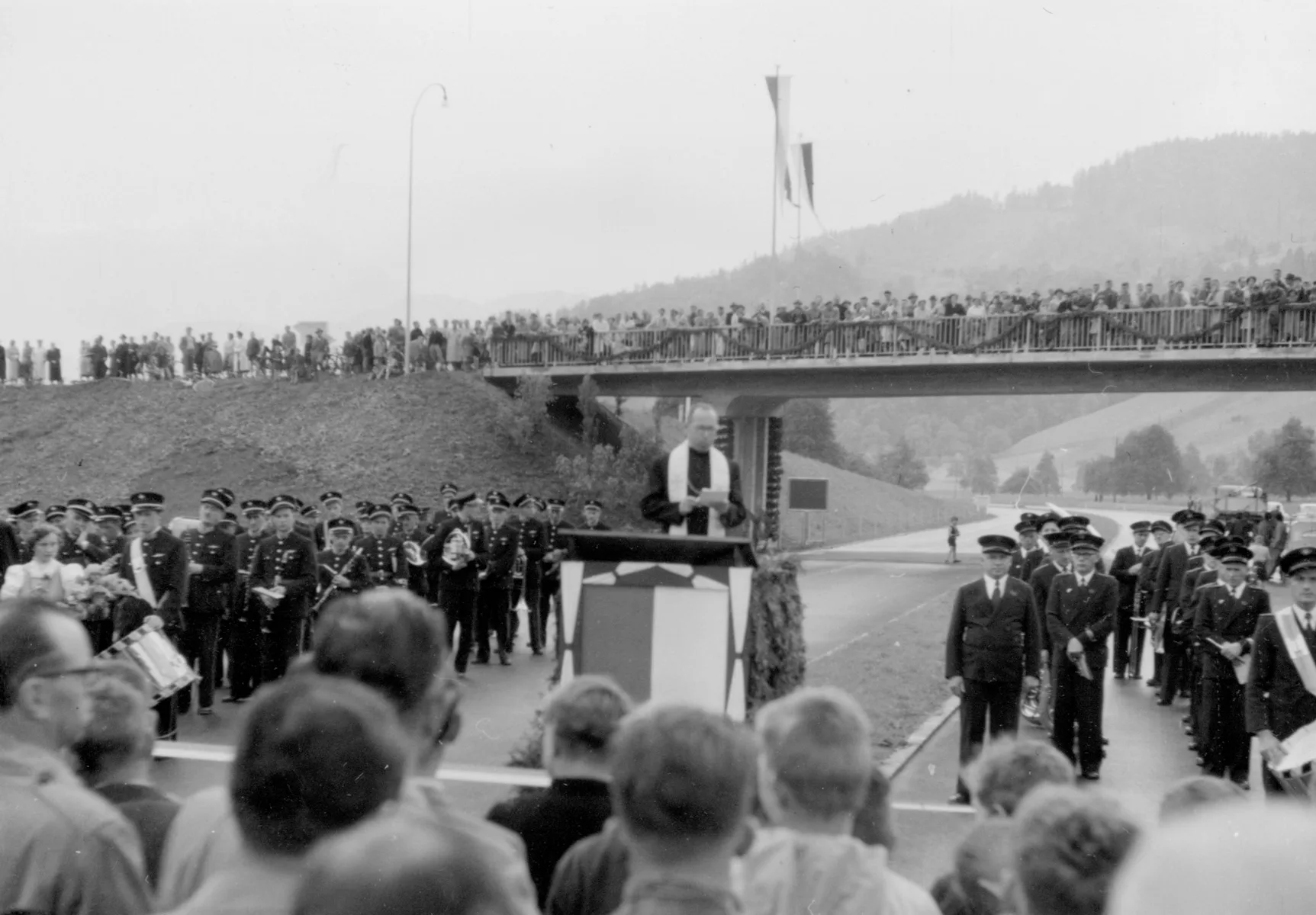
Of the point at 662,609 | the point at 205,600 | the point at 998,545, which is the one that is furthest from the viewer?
the point at 205,600

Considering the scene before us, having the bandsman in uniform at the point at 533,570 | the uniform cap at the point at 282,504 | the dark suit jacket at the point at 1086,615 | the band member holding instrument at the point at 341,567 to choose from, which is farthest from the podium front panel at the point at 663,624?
the bandsman in uniform at the point at 533,570

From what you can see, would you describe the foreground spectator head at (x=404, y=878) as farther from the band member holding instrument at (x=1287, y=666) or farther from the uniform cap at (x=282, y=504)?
the uniform cap at (x=282, y=504)

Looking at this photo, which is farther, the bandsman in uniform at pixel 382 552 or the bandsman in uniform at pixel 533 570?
the bandsman in uniform at pixel 533 570

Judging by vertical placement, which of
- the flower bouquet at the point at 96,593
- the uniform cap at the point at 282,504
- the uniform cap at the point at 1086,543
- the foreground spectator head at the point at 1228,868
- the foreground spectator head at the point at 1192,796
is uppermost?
the foreground spectator head at the point at 1228,868

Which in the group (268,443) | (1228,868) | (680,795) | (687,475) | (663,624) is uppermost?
(1228,868)

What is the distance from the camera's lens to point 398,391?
4469 cm

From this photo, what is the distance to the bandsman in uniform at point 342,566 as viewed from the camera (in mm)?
13922

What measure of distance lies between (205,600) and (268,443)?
3083 cm

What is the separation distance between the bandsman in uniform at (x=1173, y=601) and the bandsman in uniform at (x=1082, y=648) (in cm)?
360

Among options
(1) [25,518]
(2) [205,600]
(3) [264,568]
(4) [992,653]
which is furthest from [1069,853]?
(1) [25,518]

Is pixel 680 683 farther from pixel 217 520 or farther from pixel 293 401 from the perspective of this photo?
pixel 293 401

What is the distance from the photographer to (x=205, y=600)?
1259cm

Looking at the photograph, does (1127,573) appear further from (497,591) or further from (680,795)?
(680,795)

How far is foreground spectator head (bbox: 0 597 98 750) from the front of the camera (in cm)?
330
